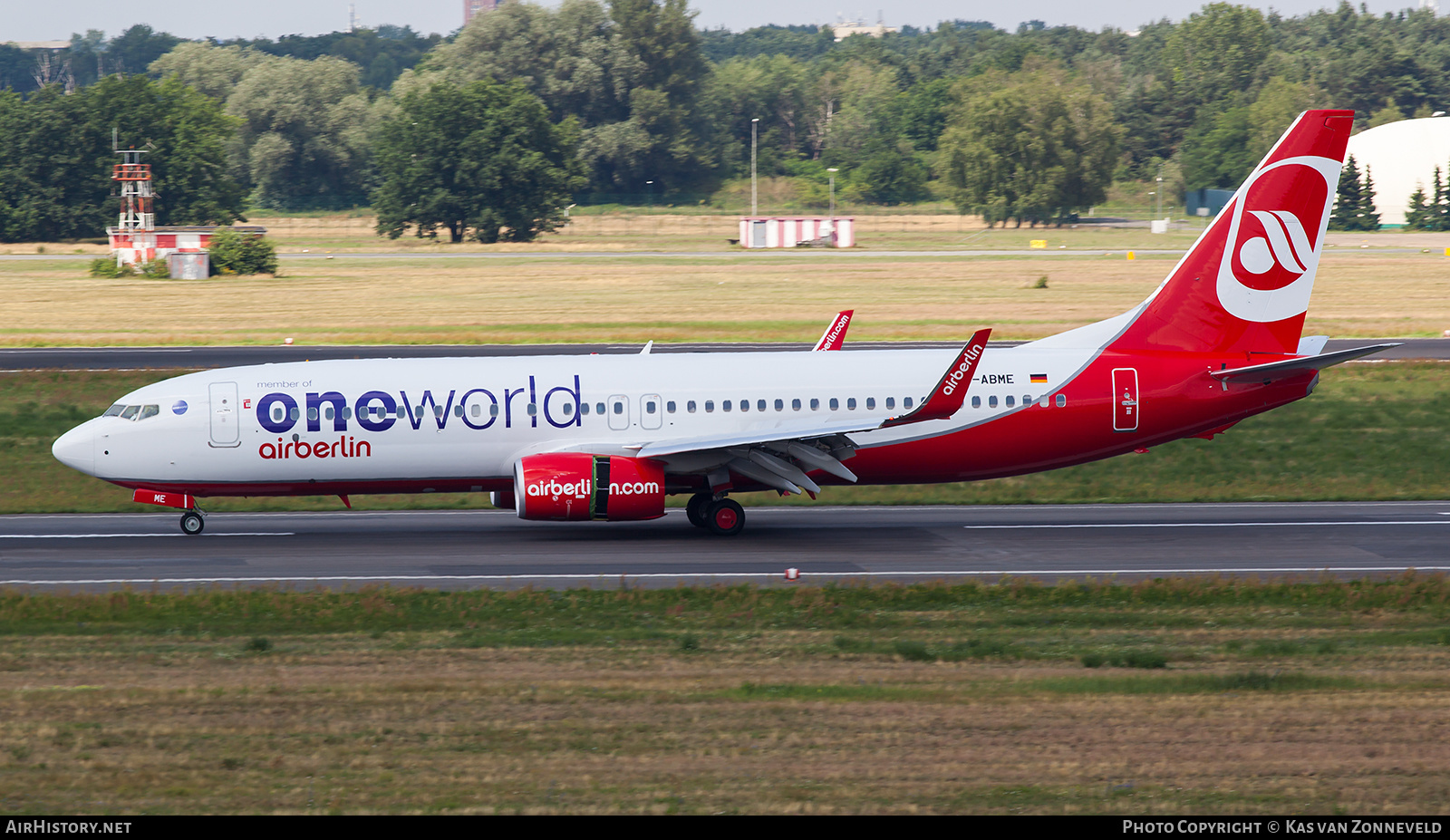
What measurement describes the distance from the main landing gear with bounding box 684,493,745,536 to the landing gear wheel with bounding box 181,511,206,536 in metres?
10.1

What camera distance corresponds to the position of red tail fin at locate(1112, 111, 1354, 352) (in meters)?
29.4

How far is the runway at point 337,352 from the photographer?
4884 centimetres

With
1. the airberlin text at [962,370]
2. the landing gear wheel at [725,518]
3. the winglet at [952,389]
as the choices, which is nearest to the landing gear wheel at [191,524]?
the landing gear wheel at [725,518]

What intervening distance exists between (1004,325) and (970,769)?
161 ft

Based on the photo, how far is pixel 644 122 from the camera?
6284 inches

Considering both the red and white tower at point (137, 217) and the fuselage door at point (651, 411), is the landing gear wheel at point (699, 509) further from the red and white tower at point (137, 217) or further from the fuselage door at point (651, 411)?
the red and white tower at point (137, 217)

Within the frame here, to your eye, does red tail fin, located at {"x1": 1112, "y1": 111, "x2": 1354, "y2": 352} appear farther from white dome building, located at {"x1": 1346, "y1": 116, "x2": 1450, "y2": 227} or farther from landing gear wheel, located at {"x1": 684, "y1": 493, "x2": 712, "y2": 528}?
white dome building, located at {"x1": 1346, "y1": 116, "x2": 1450, "y2": 227}

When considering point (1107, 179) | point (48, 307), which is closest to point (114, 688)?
point (48, 307)

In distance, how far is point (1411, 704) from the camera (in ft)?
49.9

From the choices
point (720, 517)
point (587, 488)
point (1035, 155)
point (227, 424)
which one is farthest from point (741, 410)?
point (1035, 155)

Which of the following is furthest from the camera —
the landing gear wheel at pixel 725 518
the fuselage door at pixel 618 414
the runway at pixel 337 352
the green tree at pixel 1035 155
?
the green tree at pixel 1035 155

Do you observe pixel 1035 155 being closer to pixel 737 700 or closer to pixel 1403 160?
pixel 1403 160

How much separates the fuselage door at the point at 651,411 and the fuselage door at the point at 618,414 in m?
0.31

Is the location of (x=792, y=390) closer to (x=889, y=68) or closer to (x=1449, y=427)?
(x=1449, y=427)
